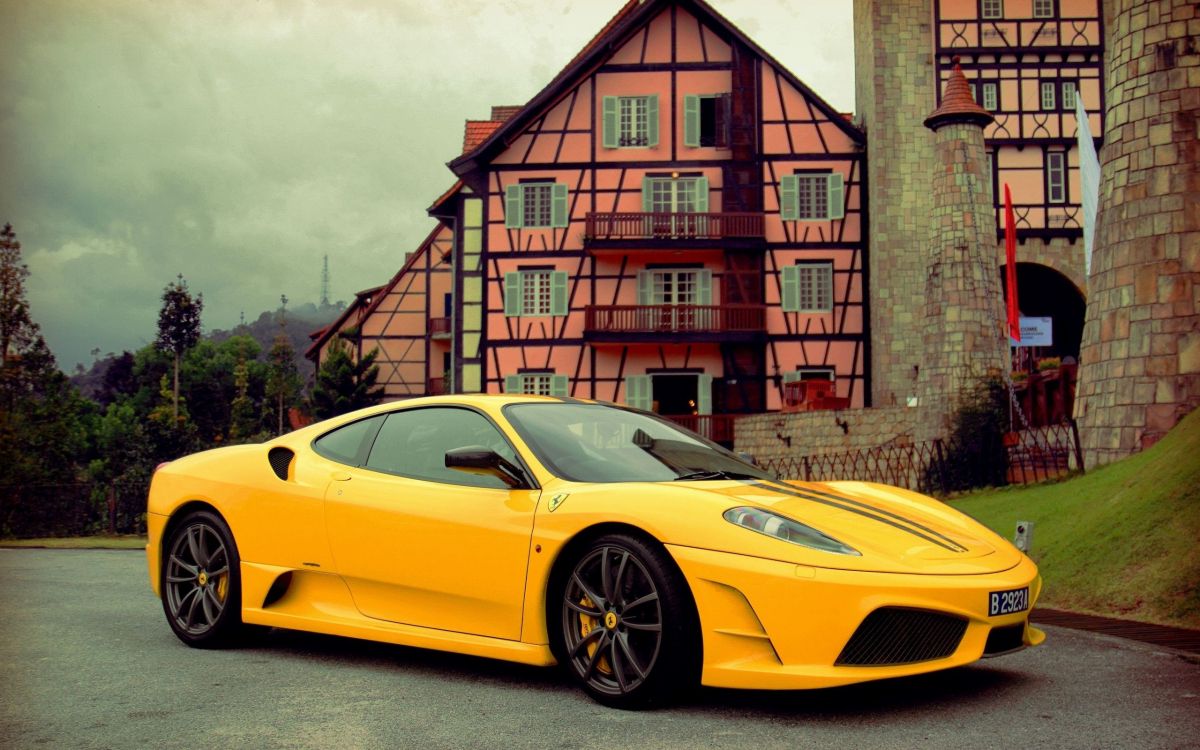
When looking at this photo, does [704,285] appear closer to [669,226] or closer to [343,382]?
[669,226]

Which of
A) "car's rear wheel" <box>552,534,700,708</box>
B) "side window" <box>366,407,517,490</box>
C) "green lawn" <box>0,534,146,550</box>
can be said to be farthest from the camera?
"green lawn" <box>0,534,146,550</box>

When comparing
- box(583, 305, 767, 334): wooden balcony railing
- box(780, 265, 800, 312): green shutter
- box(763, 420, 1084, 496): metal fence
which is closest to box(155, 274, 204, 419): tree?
box(583, 305, 767, 334): wooden balcony railing

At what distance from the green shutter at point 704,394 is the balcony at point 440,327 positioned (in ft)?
51.3

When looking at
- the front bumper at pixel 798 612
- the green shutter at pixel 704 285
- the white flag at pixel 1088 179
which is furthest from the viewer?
the green shutter at pixel 704 285

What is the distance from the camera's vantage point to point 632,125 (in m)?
35.8

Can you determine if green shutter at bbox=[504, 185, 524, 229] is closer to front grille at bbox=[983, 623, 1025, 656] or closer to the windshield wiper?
the windshield wiper

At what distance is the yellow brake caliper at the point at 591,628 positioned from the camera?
4.72 metres

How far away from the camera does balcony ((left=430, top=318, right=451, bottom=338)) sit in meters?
47.5

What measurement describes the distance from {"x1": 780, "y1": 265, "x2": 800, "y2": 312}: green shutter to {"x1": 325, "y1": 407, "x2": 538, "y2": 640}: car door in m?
30.0

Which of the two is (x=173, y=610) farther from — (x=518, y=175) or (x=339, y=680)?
(x=518, y=175)

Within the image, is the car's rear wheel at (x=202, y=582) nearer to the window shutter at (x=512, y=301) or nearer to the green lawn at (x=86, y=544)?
the green lawn at (x=86, y=544)

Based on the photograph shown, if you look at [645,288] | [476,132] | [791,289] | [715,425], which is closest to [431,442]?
[715,425]

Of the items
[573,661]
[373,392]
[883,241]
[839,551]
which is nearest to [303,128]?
[573,661]

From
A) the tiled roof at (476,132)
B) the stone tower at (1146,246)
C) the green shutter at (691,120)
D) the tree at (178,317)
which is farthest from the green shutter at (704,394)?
the tree at (178,317)
